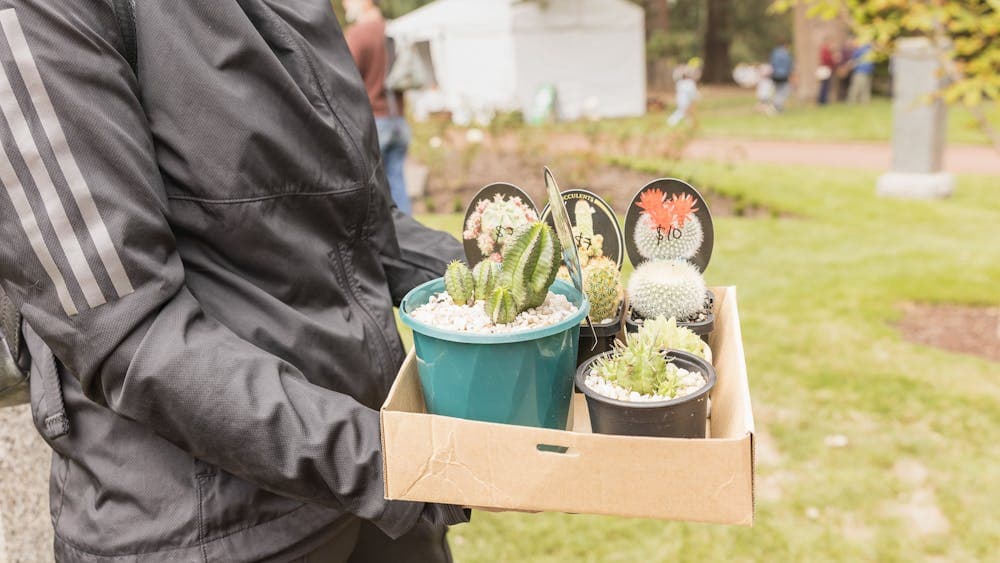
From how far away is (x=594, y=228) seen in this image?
1551 millimetres

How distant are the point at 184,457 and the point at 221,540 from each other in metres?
0.13

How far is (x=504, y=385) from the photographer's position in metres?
1.19

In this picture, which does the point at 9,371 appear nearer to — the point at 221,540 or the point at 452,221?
the point at 221,540

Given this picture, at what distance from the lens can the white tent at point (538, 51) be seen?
61.0 feet

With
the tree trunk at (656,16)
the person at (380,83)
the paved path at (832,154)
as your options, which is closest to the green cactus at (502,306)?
the person at (380,83)

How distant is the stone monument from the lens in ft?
29.1

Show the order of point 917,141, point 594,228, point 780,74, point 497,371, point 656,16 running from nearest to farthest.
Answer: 1. point 497,371
2. point 594,228
3. point 917,141
4. point 780,74
5. point 656,16

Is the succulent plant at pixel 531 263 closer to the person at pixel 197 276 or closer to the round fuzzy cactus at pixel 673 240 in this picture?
the person at pixel 197 276

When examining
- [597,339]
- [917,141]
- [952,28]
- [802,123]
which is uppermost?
[952,28]

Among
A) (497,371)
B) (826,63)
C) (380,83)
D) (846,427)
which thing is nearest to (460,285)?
(497,371)

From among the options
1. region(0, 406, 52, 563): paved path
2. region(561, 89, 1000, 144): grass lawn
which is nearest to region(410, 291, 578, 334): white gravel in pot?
region(0, 406, 52, 563): paved path

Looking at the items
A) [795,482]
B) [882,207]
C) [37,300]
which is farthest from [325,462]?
[882,207]

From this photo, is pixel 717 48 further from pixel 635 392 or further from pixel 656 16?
pixel 635 392

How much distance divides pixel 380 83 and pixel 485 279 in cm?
594
